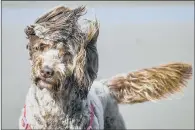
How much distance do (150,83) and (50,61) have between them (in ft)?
3.52

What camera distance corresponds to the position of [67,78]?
2939 mm

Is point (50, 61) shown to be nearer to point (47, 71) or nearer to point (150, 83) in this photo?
point (47, 71)

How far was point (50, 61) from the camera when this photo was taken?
285 cm

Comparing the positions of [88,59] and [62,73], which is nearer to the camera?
[62,73]

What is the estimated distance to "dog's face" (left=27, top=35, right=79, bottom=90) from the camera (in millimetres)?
2850

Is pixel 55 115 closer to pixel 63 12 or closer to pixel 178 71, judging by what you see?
pixel 63 12

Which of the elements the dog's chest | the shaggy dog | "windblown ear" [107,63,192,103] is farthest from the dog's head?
"windblown ear" [107,63,192,103]

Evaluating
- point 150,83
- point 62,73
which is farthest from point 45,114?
point 150,83

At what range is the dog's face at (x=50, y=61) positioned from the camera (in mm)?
2850

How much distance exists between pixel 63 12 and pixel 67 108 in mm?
535

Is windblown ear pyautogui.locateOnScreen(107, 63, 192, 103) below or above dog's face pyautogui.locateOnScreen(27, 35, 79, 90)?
below

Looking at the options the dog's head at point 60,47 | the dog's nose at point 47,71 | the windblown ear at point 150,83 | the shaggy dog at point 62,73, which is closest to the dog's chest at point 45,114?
the shaggy dog at point 62,73

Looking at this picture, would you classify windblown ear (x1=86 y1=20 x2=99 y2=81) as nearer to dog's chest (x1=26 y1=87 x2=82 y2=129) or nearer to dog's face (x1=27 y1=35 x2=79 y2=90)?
dog's face (x1=27 y1=35 x2=79 y2=90)

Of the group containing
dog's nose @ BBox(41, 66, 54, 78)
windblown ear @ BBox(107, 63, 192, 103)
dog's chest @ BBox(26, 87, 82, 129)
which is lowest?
dog's chest @ BBox(26, 87, 82, 129)
